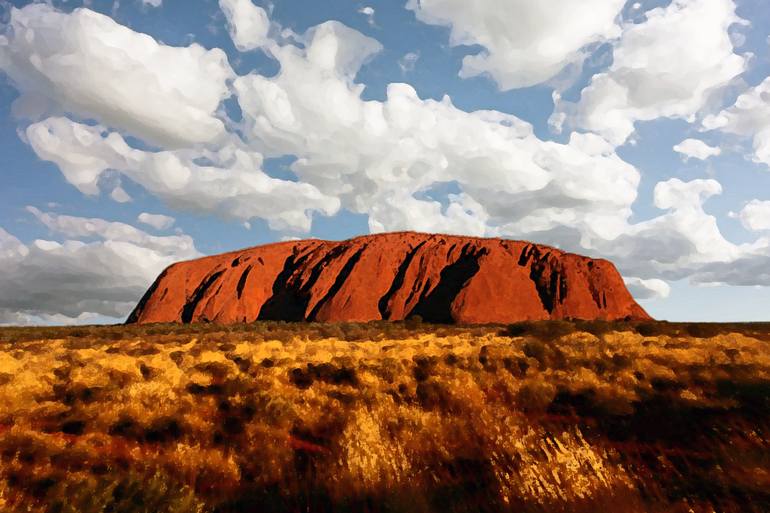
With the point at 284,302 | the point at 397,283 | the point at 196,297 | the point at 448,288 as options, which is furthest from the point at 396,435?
the point at 196,297

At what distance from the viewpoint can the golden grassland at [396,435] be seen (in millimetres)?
6762

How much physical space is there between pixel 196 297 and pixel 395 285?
37094 millimetres

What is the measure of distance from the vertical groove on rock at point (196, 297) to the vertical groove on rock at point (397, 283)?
33.4 metres

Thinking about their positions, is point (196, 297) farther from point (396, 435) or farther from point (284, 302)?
point (396, 435)

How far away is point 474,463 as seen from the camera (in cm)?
805

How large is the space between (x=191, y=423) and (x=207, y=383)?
4527 mm

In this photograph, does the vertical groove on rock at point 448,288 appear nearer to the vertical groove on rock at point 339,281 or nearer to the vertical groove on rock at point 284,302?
the vertical groove on rock at point 339,281

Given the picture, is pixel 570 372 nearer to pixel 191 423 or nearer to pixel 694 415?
pixel 694 415

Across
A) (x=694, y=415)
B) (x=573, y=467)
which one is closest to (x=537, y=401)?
(x=694, y=415)

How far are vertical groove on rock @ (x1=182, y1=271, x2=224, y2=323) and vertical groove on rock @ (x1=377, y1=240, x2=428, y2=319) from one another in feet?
110

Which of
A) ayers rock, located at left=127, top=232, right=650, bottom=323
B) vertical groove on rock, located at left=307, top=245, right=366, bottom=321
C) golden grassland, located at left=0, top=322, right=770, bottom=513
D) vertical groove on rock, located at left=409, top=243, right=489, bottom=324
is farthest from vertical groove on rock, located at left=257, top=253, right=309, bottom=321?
golden grassland, located at left=0, top=322, right=770, bottom=513

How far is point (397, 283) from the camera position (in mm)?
78562

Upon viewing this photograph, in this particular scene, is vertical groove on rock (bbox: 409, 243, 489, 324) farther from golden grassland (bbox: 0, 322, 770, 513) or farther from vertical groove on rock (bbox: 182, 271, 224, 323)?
golden grassland (bbox: 0, 322, 770, 513)

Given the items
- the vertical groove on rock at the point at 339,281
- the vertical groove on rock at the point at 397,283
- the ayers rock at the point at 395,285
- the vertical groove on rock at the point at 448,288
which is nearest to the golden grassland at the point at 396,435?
the ayers rock at the point at 395,285
